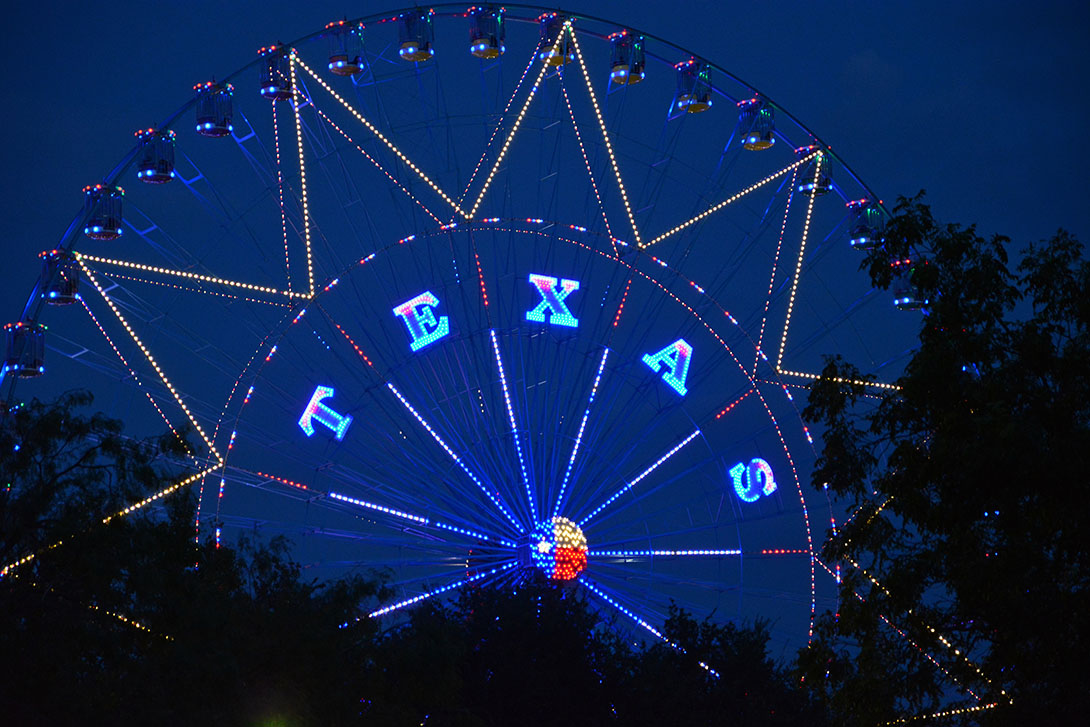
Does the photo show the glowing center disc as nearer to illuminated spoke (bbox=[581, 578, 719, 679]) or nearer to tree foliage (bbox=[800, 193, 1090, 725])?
illuminated spoke (bbox=[581, 578, 719, 679])

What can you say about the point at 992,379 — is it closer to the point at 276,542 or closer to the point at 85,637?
the point at 85,637

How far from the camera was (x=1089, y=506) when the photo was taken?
17766mm

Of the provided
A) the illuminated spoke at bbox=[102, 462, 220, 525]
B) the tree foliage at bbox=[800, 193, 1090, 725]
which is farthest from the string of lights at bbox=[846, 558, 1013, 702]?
the illuminated spoke at bbox=[102, 462, 220, 525]

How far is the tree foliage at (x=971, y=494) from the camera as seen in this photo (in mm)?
18031

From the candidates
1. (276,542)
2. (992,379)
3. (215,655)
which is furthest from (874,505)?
(276,542)

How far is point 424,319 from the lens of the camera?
29.8m

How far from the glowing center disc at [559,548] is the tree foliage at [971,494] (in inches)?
359

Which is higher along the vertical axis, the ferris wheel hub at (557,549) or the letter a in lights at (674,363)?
the letter a in lights at (674,363)

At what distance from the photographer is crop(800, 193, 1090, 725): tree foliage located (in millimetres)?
18031

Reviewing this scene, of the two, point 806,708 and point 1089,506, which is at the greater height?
point 806,708

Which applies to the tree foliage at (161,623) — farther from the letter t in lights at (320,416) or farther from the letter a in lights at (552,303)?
the letter a in lights at (552,303)

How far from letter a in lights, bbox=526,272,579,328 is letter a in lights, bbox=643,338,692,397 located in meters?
1.79

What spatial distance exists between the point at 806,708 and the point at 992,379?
1919 cm

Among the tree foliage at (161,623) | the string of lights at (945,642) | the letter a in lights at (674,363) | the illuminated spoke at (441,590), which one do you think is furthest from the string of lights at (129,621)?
the letter a in lights at (674,363)
